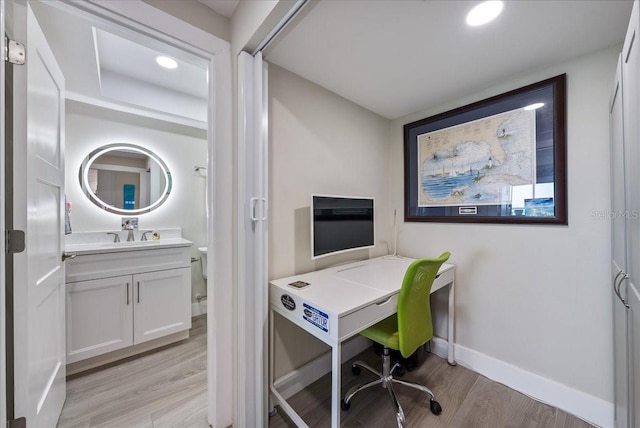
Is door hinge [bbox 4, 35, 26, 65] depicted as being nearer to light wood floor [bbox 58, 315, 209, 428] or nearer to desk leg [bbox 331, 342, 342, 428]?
desk leg [bbox 331, 342, 342, 428]

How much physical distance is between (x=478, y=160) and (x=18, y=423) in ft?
9.37

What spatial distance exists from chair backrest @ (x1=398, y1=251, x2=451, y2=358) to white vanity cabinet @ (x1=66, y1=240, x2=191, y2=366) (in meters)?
1.98

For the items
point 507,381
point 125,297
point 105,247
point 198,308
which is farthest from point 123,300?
point 507,381

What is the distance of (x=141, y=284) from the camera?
2.03 meters

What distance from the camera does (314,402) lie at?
1546 millimetres

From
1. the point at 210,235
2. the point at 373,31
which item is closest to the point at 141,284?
the point at 210,235

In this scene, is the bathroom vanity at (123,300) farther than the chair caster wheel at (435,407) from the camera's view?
Yes

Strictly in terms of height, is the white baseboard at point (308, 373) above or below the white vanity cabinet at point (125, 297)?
below

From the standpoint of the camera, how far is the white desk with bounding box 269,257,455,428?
1099 millimetres

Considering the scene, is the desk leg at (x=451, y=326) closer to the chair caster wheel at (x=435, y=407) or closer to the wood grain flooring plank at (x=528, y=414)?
the wood grain flooring plank at (x=528, y=414)

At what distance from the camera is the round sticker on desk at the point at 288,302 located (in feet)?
4.33

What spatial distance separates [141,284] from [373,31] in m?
2.53

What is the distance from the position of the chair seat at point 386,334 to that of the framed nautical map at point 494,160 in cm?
104

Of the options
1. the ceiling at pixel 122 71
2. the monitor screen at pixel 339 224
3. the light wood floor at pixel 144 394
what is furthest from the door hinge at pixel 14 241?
the monitor screen at pixel 339 224
